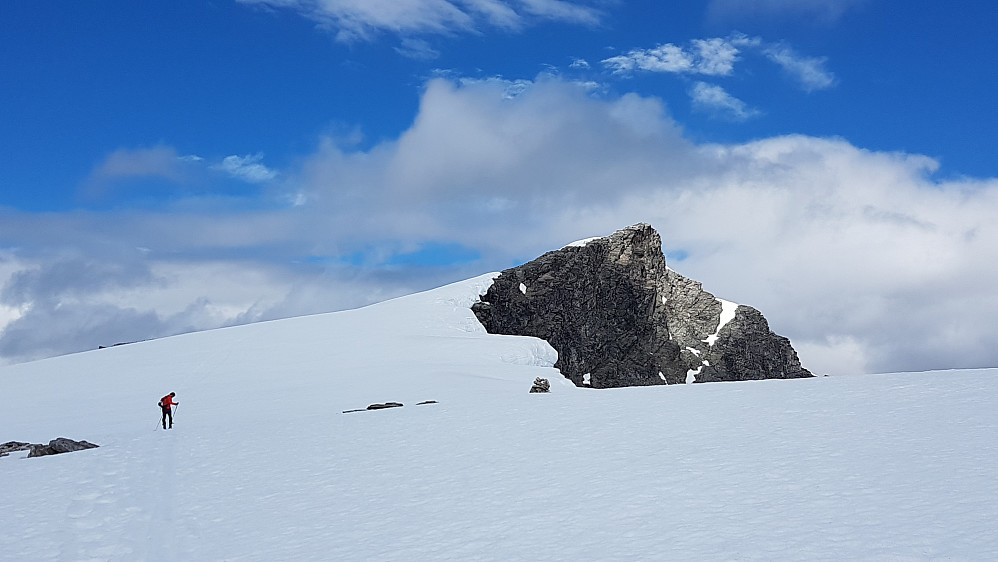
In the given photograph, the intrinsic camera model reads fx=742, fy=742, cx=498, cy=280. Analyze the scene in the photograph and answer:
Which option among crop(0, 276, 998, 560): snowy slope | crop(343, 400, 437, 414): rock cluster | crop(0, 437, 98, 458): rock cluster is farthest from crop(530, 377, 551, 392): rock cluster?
crop(0, 437, 98, 458): rock cluster

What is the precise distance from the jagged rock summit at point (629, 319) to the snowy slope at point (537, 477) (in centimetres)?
4001

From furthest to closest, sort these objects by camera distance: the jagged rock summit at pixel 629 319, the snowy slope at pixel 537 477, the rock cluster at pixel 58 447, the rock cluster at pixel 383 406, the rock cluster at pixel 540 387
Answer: the jagged rock summit at pixel 629 319, the rock cluster at pixel 540 387, the rock cluster at pixel 383 406, the rock cluster at pixel 58 447, the snowy slope at pixel 537 477

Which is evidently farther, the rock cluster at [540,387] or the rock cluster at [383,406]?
the rock cluster at [540,387]

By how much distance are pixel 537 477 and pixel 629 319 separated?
2777 inches

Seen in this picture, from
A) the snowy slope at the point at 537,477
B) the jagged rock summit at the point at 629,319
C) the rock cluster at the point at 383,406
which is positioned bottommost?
the snowy slope at the point at 537,477

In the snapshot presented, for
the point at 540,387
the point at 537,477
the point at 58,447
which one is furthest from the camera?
the point at 540,387

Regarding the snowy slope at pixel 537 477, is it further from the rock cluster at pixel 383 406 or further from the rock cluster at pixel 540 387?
the rock cluster at pixel 540 387

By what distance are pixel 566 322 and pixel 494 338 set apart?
31001mm

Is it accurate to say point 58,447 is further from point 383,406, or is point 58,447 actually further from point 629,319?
point 629,319

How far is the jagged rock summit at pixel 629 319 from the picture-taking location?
242 feet

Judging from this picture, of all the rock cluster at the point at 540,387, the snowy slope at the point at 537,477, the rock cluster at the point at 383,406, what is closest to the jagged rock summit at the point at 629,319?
the rock cluster at the point at 540,387

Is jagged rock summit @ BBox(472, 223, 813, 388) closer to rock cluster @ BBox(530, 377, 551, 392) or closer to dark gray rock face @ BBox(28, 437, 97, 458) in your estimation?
rock cluster @ BBox(530, 377, 551, 392)

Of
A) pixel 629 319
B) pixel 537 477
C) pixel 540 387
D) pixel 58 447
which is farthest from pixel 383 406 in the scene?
pixel 629 319

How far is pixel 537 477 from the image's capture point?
1416 cm
